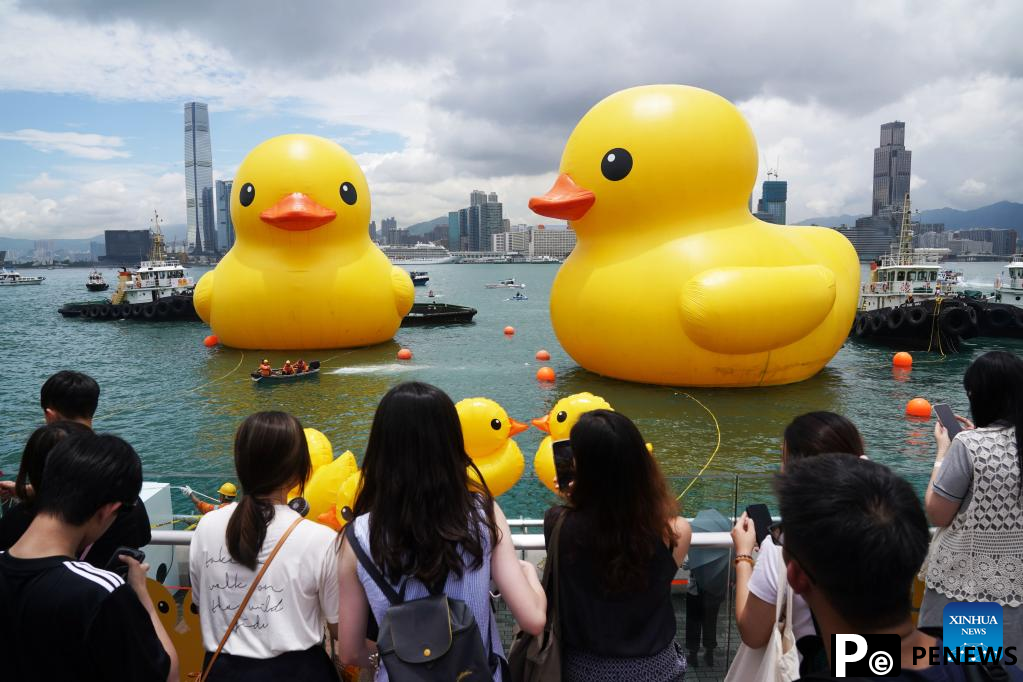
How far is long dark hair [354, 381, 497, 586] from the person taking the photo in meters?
1.91

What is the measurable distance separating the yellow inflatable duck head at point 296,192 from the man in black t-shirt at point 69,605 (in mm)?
13317

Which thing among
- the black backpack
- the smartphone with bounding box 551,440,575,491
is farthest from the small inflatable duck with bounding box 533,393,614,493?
the black backpack

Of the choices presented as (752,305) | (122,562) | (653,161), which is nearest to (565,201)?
(653,161)

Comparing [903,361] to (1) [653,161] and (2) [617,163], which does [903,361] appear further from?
(2) [617,163]

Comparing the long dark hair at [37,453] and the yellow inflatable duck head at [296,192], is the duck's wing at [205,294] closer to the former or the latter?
the yellow inflatable duck head at [296,192]

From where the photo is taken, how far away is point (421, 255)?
6201 inches

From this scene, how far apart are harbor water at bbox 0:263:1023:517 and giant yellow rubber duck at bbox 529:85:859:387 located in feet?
1.84

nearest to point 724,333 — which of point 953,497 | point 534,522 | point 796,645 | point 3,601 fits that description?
point 534,522

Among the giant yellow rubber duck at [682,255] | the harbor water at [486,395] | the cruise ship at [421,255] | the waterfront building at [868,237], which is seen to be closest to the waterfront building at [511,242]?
the cruise ship at [421,255]

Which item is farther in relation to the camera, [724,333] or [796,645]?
[724,333]

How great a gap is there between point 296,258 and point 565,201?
7.27m

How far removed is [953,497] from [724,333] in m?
8.23

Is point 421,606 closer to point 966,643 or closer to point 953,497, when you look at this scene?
point 966,643

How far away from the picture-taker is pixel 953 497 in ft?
8.10
